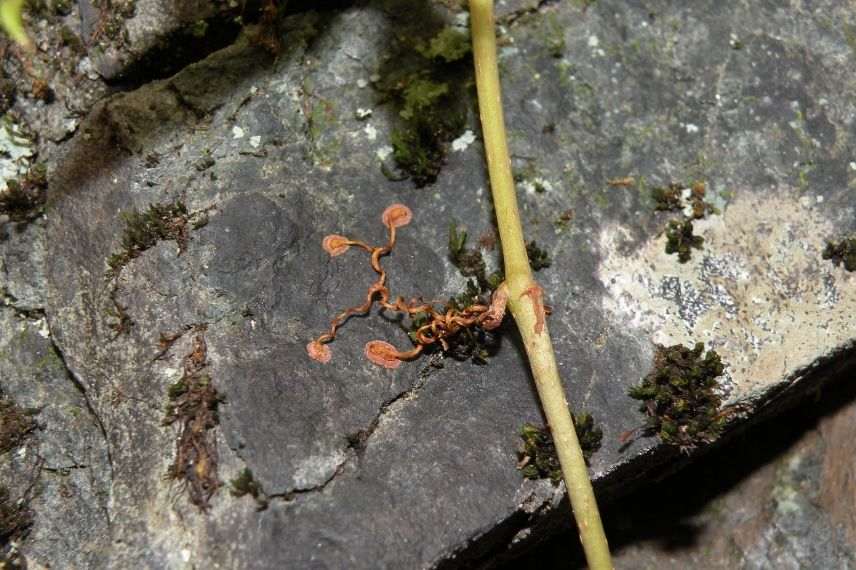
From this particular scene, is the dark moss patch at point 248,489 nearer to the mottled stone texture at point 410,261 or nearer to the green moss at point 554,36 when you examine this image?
the mottled stone texture at point 410,261

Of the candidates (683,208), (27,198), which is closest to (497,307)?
(683,208)

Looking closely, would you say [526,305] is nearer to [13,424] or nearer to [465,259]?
[465,259]

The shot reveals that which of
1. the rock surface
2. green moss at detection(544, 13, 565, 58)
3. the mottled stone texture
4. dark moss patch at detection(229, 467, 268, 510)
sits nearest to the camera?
dark moss patch at detection(229, 467, 268, 510)

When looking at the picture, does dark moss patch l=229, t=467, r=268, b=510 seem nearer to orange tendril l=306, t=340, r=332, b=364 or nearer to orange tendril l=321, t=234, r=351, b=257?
orange tendril l=306, t=340, r=332, b=364

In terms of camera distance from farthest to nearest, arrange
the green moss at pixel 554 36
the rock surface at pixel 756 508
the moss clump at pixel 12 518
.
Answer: the rock surface at pixel 756 508, the green moss at pixel 554 36, the moss clump at pixel 12 518

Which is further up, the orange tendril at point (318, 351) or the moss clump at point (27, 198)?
the moss clump at point (27, 198)

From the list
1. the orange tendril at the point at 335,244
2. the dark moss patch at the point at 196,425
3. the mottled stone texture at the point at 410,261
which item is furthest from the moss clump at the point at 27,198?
the orange tendril at the point at 335,244

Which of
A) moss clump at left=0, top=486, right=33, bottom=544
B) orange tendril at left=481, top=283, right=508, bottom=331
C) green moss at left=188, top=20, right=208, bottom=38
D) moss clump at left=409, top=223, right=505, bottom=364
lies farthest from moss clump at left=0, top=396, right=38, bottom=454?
orange tendril at left=481, top=283, right=508, bottom=331
